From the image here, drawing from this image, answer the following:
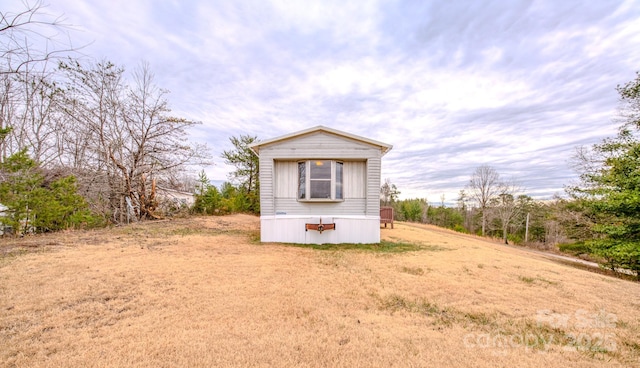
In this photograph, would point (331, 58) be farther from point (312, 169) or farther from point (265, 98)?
point (312, 169)

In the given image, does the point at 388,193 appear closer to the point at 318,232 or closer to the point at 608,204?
the point at 608,204

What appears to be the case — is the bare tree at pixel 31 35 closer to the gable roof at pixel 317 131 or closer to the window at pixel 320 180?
the gable roof at pixel 317 131

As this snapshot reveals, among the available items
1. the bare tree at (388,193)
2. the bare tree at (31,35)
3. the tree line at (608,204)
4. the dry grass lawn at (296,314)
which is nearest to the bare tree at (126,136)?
the dry grass lawn at (296,314)

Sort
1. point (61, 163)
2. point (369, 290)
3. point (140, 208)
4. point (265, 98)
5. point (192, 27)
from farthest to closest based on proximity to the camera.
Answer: point (265, 98), point (140, 208), point (61, 163), point (192, 27), point (369, 290)

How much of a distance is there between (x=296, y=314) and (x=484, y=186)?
98.4 ft

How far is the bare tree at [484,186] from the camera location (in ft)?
81.9

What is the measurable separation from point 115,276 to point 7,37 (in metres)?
3.20

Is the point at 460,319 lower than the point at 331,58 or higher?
lower

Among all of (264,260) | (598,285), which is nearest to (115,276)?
(264,260)

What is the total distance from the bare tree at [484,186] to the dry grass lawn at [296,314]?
24.9 metres

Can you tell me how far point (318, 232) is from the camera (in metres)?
7.05

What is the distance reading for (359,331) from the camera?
226 cm

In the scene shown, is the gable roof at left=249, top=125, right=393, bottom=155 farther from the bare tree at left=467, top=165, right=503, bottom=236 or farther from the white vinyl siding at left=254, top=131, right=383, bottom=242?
the bare tree at left=467, top=165, right=503, bottom=236

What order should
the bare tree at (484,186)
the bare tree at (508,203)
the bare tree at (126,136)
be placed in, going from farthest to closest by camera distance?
the bare tree at (484,186)
the bare tree at (508,203)
the bare tree at (126,136)
